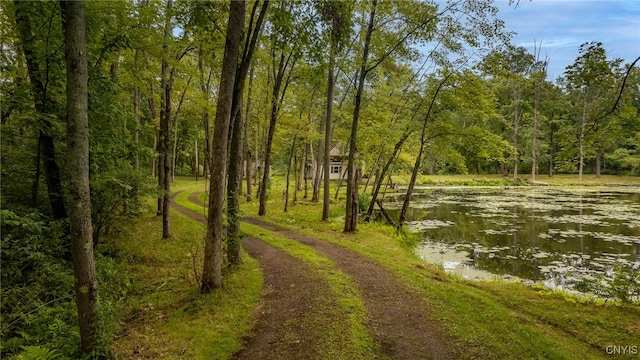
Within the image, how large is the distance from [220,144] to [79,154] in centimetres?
285

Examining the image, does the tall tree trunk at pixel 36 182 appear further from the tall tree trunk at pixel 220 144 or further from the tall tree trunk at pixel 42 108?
the tall tree trunk at pixel 220 144

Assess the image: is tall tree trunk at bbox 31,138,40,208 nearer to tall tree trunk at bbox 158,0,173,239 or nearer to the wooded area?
the wooded area

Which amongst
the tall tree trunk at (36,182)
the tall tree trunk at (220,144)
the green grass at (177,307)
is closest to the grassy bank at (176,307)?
the green grass at (177,307)

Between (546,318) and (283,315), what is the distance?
5.08 meters

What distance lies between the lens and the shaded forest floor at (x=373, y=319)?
5.18m

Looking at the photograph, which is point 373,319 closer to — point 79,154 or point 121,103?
point 79,154

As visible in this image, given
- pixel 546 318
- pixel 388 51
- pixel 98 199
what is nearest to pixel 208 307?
pixel 98 199

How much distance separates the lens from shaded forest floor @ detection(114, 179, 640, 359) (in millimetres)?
5184

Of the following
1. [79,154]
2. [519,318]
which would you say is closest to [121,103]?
[79,154]

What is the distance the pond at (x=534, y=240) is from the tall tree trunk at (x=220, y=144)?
25.4 ft

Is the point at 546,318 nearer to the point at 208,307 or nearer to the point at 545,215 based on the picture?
the point at 208,307

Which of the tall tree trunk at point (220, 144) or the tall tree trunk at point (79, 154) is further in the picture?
the tall tree trunk at point (220, 144)

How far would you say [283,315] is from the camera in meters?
6.26

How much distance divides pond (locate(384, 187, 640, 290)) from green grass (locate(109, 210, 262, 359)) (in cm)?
722
